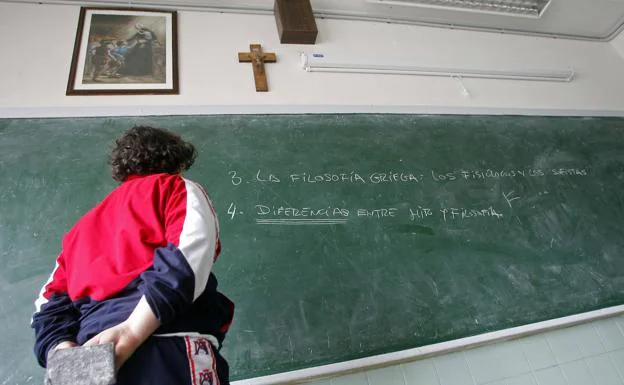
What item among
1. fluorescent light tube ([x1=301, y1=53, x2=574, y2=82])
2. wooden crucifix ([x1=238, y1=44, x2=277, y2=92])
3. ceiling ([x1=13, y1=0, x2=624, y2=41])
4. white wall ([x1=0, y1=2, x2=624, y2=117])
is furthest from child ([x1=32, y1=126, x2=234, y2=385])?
ceiling ([x1=13, y1=0, x2=624, y2=41])

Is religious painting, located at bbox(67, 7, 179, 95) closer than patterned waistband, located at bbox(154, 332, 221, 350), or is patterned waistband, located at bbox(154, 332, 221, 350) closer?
patterned waistband, located at bbox(154, 332, 221, 350)

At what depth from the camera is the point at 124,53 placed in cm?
201

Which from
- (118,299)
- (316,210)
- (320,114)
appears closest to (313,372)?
(316,210)

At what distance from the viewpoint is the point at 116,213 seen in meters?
0.84

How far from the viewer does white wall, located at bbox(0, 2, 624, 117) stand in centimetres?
183

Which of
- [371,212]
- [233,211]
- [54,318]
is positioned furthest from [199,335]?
[371,212]

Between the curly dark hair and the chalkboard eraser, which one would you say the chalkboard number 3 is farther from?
the chalkboard eraser

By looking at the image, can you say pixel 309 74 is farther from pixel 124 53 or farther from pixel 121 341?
pixel 121 341

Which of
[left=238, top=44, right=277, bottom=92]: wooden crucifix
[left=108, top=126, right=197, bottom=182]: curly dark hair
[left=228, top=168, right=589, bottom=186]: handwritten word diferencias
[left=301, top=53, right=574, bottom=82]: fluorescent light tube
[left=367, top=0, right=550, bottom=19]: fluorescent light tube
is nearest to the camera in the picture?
[left=108, top=126, right=197, bottom=182]: curly dark hair

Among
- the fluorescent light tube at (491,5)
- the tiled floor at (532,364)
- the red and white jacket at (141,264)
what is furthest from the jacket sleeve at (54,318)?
the fluorescent light tube at (491,5)

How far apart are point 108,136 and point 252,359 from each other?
116cm

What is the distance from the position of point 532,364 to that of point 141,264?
164 centimetres

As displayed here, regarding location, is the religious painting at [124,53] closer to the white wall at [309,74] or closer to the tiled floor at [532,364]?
the white wall at [309,74]

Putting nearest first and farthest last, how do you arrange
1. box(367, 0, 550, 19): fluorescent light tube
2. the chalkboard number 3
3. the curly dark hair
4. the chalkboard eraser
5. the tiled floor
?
the chalkboard eraser, the curly dark hair, the tiled floor, the chalkboard number 3, box(367, 0, 550, 19): fluorescent light tube
